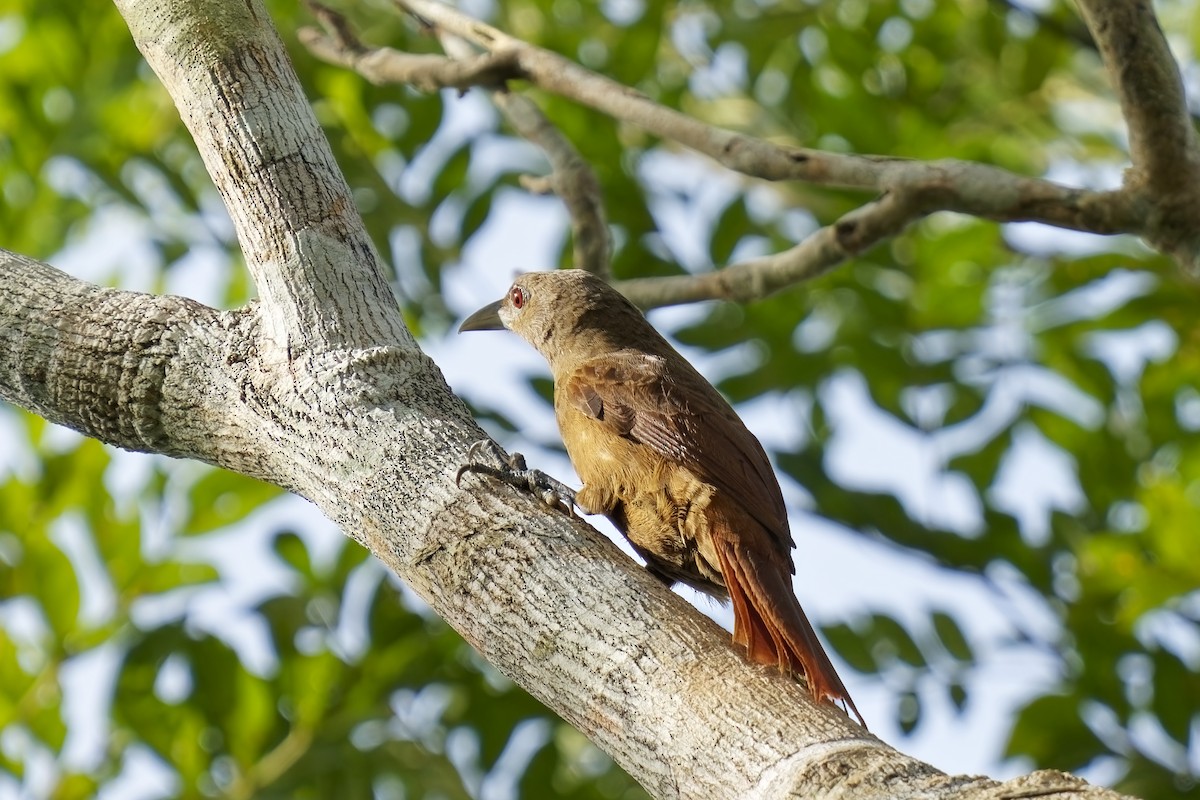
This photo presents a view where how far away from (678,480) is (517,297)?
4.35 feet

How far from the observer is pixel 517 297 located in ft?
14.4

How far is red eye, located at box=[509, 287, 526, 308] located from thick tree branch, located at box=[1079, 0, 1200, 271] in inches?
74.6

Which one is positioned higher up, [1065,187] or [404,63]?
[1065,187]

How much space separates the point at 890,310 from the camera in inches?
200

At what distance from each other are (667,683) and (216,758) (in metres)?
2.97

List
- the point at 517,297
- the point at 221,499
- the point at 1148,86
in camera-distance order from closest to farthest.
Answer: the point at 1148,86 → the point at 517,297 → the point at 221,499

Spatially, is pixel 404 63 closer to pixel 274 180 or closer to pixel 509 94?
pixel 509 94

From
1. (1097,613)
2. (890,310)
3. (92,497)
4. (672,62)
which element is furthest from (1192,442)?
(92,497)

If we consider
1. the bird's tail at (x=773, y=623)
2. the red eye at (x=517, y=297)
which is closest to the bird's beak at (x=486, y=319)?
the red eye at (x=517, y=297)

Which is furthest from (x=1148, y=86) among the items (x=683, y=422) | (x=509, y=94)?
(x=509, y=94)

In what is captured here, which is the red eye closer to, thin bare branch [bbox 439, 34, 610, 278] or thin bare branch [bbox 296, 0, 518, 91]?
thin bare branch [bbox 439, 34, 610, 278]

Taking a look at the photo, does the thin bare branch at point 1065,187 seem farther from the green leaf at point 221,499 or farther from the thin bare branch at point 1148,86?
the green leaf at point 221,499

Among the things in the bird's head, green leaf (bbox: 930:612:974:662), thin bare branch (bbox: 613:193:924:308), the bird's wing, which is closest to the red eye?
the bird's head

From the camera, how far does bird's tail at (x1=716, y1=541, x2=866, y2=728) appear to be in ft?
8.16
